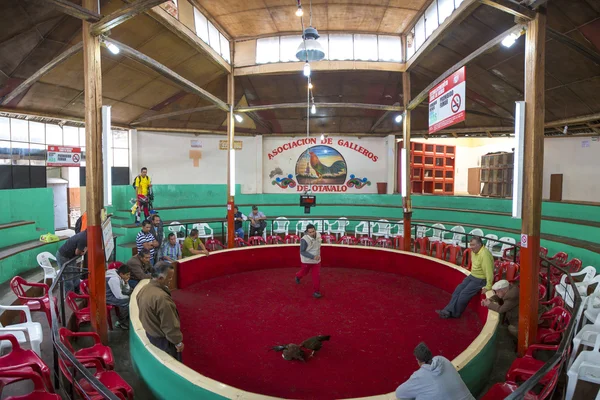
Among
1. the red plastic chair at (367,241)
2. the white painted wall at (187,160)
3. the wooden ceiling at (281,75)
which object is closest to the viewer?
the wooden ceiling at (281,75)

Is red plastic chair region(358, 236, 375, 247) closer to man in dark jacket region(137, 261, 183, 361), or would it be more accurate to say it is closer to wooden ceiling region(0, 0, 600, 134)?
wooden ceiling region(0, 0, 600, 134)

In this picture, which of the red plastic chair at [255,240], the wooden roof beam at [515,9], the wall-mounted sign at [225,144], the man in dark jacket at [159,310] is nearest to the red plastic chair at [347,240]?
the red plastic chair at [255,240]

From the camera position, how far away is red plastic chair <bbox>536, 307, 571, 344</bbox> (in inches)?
181

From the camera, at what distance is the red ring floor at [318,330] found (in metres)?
4.35

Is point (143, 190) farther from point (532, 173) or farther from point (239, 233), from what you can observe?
point (532, 173)

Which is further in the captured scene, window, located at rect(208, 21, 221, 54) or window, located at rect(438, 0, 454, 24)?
window, located at rect(208, 21, 221, 54)

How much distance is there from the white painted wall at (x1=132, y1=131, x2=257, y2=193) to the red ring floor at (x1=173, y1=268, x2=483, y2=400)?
25.6 ft

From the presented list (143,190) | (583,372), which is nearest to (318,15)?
(143,190)

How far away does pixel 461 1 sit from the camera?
7.54 meters

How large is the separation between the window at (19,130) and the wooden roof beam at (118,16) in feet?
26.4

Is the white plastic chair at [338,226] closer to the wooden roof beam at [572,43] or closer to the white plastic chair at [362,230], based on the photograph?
the white plastic chair at [362,230]

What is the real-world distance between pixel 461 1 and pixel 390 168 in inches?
352

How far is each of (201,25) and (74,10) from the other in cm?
534

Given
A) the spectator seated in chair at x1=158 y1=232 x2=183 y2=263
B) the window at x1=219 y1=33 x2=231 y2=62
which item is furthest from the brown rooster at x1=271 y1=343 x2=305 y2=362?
the window at x1=219 y1=33 x2=231 y2=62
